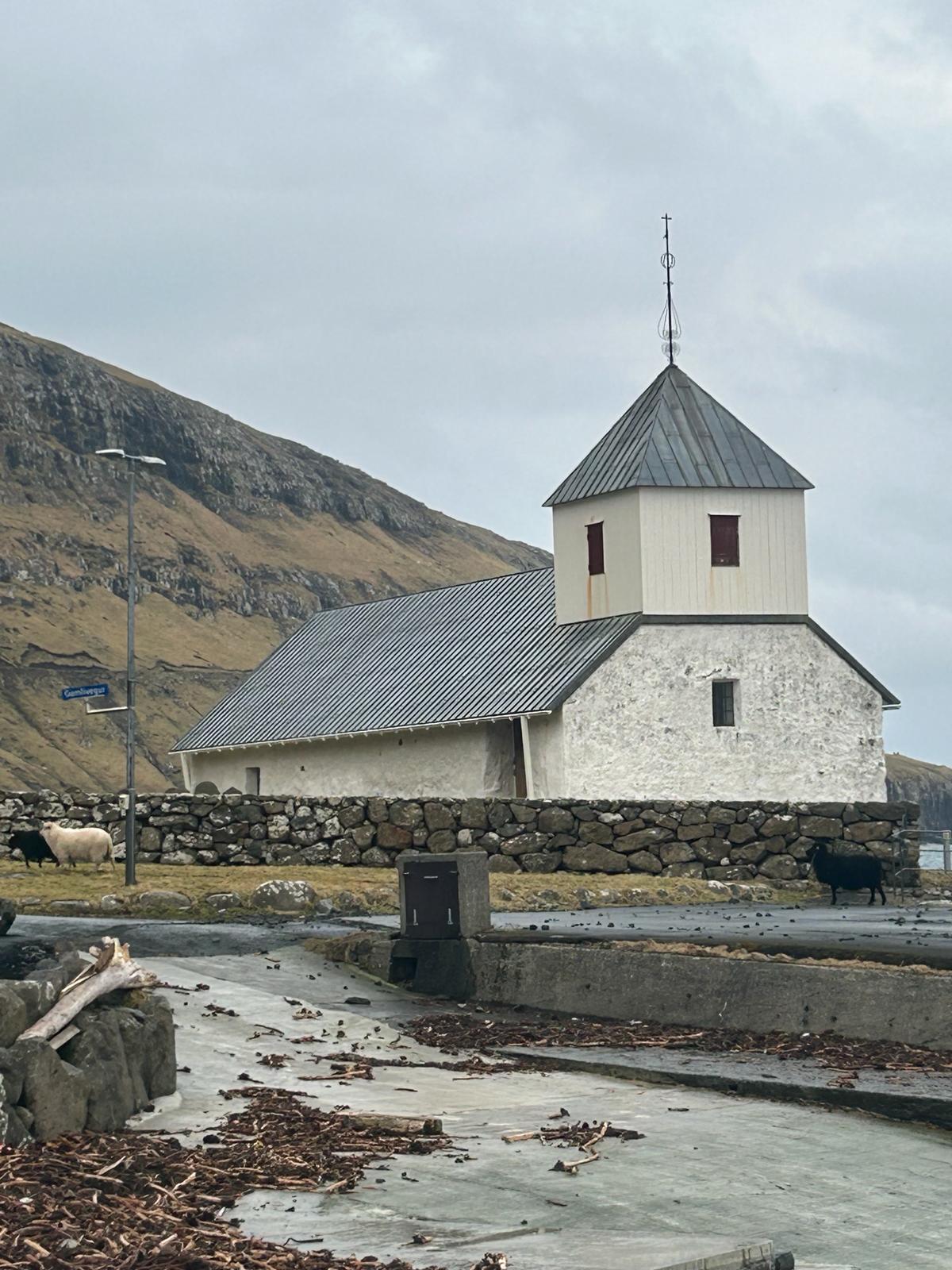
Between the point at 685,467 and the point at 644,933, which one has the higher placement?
the point at 685,467

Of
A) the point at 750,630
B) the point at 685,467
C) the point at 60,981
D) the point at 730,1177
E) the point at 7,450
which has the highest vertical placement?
the point at 7,450

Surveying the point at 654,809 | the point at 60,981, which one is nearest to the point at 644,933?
the point at 60,981

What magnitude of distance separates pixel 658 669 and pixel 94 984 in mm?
32015

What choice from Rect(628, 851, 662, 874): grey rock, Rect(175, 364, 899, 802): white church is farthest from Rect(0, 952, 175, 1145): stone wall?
Rect(175, 364, 899, 802): white church

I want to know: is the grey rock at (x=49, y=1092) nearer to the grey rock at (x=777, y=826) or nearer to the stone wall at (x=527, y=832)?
the stone wall at (x=527, y=832)

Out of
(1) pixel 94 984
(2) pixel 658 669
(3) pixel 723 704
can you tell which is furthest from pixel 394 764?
(1) pixel 94 984

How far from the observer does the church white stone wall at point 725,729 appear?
4253cm

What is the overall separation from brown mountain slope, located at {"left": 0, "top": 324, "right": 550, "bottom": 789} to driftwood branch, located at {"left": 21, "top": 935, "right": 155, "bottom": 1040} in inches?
4045

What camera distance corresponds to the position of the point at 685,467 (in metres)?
44.6

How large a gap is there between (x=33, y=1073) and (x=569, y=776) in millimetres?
31442

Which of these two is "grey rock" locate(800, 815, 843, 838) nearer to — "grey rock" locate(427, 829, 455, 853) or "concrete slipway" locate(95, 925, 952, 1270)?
"grey rock" locate(427, 829, 455, 853)

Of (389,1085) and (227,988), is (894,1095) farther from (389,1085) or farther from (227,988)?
(227,988)

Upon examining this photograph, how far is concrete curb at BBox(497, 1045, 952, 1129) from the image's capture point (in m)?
11.9

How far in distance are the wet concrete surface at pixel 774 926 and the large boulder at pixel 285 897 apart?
190 cm
